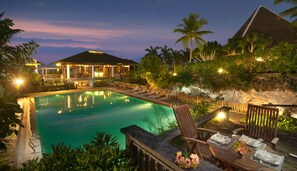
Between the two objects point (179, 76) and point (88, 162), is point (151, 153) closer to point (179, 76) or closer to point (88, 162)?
point (88, 162)

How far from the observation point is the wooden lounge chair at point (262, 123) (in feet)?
12.7

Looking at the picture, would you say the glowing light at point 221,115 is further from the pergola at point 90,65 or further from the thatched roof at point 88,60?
the thatched roof at point 88,60

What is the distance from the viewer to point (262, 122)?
405 cm

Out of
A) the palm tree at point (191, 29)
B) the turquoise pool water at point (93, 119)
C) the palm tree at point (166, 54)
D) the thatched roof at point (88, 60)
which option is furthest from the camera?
the palm tree at point (166, 54)

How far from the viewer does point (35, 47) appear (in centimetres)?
376

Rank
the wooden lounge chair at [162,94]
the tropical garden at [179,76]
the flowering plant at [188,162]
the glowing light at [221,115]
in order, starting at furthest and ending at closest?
1. the wooden lounge chair at [162,94]
2. the glowing light at [221,115]
3. the tropical garden at [179,76]
4. the flowering plant at [188,162]

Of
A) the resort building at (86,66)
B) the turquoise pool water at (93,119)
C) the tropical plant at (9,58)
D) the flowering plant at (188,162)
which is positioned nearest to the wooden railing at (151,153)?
the flowering plant at (188,162)

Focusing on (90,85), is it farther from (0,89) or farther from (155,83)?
(0,89)

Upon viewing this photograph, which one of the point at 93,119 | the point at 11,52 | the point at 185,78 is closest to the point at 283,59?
the point at 185,78

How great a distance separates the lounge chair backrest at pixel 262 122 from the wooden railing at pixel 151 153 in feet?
10.4

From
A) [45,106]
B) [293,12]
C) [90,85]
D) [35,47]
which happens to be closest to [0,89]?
[35,47]

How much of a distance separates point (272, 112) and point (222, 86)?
26.0ft

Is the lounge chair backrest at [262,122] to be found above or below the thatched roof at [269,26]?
below

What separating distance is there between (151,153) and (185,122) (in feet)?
6.09
